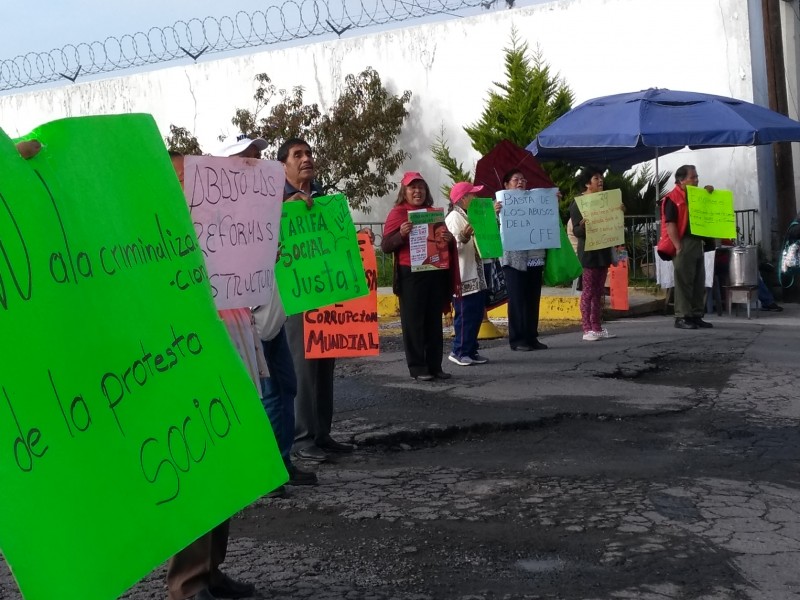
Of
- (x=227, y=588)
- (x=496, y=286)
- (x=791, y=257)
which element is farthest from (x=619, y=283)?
(x=227, y=588)

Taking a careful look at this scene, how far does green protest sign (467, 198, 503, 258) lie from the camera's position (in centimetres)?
980

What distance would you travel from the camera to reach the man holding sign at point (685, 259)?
40.8ft

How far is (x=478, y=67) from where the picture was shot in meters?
19.5

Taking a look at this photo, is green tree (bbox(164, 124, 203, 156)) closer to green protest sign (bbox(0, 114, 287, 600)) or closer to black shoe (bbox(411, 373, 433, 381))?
black shoe (bbox(411, 373, 433, 381))

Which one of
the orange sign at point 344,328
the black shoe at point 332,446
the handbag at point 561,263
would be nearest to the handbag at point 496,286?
the handbag at point 561,263

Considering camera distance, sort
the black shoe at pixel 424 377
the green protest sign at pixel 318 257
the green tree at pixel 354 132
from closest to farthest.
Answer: the green protest sign at pixel 318 257
the black shoe at pixel 424 377
the green tree at pixel 354 132

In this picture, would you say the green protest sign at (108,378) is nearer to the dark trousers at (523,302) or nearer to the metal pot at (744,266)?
the dark trousers at (523,302)

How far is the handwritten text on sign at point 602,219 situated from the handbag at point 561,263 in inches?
13.5

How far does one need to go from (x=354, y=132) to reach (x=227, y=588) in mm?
16125

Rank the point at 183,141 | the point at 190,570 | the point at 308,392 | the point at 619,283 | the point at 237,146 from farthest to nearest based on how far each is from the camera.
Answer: the point at 183,141 → the point at 619,283 → the point at 308,392 → the point at 237,146 → the point at 190,570

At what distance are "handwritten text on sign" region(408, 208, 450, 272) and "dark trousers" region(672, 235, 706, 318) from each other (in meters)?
4.40

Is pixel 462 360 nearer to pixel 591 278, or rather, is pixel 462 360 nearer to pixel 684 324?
pixel 591 278

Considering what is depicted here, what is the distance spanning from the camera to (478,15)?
19312 mm

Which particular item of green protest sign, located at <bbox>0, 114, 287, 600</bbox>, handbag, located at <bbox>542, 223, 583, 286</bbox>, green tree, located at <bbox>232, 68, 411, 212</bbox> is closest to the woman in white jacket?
Answer: handbag, located at <bbox>542, 223, 583, 286</bbox>
